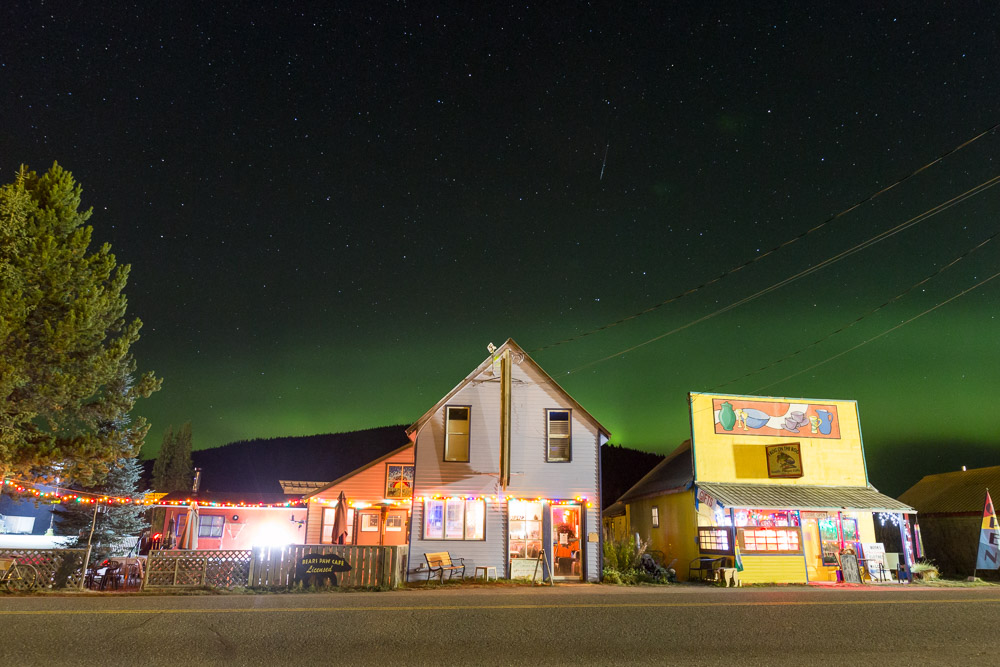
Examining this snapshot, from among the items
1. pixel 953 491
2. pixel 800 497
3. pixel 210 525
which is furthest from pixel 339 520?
pixel 953 491

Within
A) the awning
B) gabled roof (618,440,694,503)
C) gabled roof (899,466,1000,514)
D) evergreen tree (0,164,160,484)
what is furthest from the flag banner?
evergreen tree (0,164,160,484)

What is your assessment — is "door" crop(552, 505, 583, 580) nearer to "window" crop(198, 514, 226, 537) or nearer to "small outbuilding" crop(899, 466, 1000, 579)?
"small outbuilding" crop(899, 466, 1000, 579)

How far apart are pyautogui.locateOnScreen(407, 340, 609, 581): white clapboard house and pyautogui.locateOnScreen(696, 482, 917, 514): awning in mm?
4658

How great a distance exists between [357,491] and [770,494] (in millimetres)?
15708

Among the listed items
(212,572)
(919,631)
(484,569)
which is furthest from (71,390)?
(919,631)

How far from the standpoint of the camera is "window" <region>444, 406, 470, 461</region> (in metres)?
23.2

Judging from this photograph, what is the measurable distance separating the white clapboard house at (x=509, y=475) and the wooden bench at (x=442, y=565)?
1.14 feet

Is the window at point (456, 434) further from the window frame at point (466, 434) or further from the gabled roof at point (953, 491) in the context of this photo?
the gabled roof at point (953, 491)

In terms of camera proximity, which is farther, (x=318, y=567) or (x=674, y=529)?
(x=674, y=529)

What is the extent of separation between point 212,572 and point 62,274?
9340 millimetres

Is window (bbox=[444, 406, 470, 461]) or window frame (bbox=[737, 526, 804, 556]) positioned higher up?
window (bbox=[444, 406, 470, 461])

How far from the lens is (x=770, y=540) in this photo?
2309 cm

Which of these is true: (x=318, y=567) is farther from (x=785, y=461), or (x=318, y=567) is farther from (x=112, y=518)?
(x=785, y=461)

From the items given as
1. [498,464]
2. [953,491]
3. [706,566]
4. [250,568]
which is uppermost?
[498,464]
